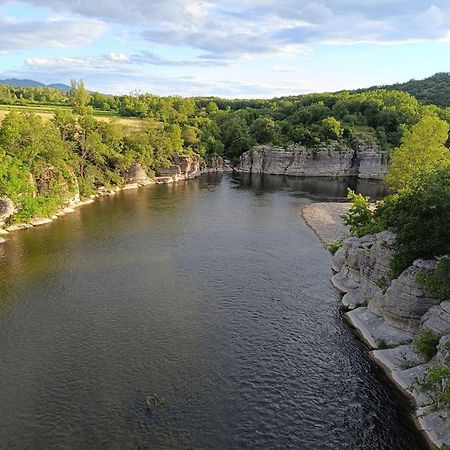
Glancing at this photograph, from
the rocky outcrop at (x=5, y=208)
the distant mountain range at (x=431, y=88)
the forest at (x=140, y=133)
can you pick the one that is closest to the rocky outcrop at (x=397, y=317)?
the forest at (x=140, y=133)

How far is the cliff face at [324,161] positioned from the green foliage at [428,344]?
87434 millimetres

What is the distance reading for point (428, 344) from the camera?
26.4 metres

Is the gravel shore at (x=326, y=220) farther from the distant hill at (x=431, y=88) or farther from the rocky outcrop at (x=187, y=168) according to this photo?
the distant hill at (x=431, y=88)

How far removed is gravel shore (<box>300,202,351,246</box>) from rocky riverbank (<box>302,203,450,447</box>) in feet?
43.9

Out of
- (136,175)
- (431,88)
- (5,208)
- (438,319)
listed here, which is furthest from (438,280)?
(431,88)

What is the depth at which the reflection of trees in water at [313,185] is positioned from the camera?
295 ft

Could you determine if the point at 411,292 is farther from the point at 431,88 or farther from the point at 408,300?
the point at 431,88

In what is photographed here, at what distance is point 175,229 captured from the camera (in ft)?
191

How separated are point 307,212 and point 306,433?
50569mm

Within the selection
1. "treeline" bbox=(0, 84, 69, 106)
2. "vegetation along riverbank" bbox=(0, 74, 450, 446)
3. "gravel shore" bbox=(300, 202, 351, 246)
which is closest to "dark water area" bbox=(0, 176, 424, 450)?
"vegetation along riverbank" bbox=(0, 74, 450, 446)

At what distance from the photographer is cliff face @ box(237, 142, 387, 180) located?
11044 centimetres

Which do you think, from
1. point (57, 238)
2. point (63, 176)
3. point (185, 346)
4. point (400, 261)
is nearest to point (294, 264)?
point (400, 261)

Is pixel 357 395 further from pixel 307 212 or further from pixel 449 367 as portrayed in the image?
pixel 307 212

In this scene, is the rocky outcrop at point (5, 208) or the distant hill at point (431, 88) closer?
the rocky outcrop at point (5, 208)
